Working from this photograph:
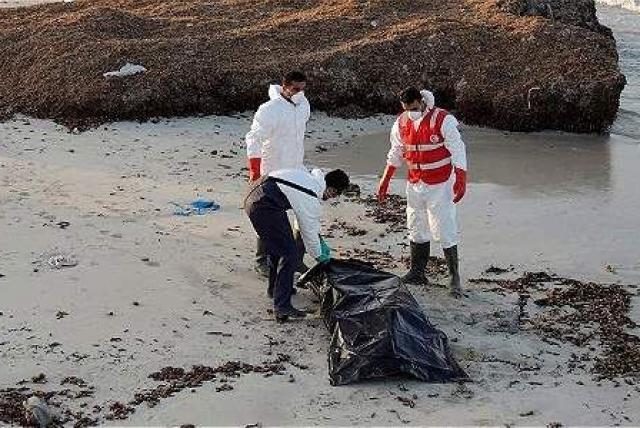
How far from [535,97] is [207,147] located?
4.90 m

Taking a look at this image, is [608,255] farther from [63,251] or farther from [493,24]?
[493,24]

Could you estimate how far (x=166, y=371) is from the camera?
5.86 meters

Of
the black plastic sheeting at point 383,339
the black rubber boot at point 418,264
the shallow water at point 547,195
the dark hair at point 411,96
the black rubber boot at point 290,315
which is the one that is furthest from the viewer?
the shallow water at point 547,195

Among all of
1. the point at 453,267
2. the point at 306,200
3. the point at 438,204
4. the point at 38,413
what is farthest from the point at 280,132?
the point at 38,413

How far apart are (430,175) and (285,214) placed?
1.40m

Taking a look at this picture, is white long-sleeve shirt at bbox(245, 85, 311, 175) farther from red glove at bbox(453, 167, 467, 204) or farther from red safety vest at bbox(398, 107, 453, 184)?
red glove at bbox(453, 167, 467, 204)

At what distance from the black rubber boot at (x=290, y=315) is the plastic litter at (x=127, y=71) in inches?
297

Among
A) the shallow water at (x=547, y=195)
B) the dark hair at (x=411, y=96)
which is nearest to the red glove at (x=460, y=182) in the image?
the dark hair at (x=411, y=96)

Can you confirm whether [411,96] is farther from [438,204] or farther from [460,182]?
[438,204]

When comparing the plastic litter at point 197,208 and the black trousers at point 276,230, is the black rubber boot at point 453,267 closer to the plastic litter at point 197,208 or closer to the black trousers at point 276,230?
the black trousers at point 276,230

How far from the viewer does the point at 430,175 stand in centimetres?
748

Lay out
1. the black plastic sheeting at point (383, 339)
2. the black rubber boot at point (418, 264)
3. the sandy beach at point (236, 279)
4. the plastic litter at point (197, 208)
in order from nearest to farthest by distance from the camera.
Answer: the sandy beach at point (236, 279)
the black plastic sheeting at point (383, 339)
the black rubber boot at point (418, 264)
the plastic litter at point (197, 208)

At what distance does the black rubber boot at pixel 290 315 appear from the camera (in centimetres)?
677

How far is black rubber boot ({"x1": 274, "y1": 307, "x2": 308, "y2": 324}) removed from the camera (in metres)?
6.77
